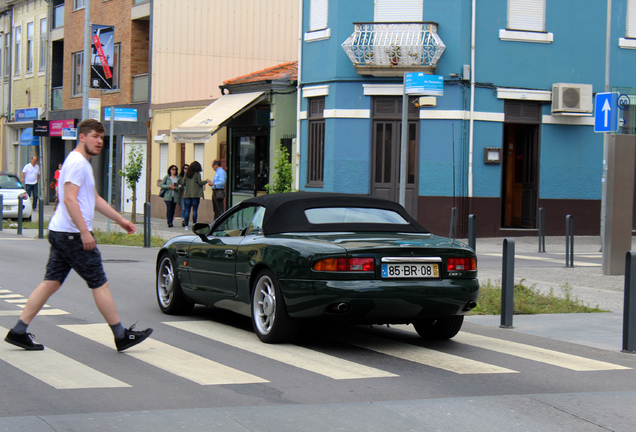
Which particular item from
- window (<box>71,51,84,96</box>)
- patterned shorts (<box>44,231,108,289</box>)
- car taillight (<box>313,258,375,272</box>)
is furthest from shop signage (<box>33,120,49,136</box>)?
car taillight (<box>313,258,375,272</box>)

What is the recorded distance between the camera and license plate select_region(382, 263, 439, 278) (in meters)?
7.86

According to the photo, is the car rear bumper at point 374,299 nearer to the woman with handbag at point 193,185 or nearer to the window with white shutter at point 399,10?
the window with white shutter at point 399,10

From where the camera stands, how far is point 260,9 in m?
33.7

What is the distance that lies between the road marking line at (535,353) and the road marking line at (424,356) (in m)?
0.59

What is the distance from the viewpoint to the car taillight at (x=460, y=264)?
8.12m

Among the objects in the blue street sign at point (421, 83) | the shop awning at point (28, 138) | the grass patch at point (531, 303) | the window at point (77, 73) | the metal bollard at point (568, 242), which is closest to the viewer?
the grass patch at point (531, 303)

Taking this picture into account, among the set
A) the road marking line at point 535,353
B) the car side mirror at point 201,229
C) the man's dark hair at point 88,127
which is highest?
the man's dark hair at point 88,127

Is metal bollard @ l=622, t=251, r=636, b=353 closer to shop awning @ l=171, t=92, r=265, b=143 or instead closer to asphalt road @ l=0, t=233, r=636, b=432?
asphalt road @ l=0, t=233, r=636, b=432

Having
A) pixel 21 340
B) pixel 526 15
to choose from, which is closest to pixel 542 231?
pixel 526 15

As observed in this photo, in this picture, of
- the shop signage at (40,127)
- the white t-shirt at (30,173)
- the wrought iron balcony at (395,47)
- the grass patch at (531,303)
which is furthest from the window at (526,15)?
the shop signage at (40,127)

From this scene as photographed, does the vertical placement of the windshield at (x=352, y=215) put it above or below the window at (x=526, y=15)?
below

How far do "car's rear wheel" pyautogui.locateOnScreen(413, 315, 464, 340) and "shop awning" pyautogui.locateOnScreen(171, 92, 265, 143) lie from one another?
18068 mm

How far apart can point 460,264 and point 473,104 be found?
52.7ft

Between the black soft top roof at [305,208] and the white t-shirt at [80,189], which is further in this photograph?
the black soft top roof at [305,208]
